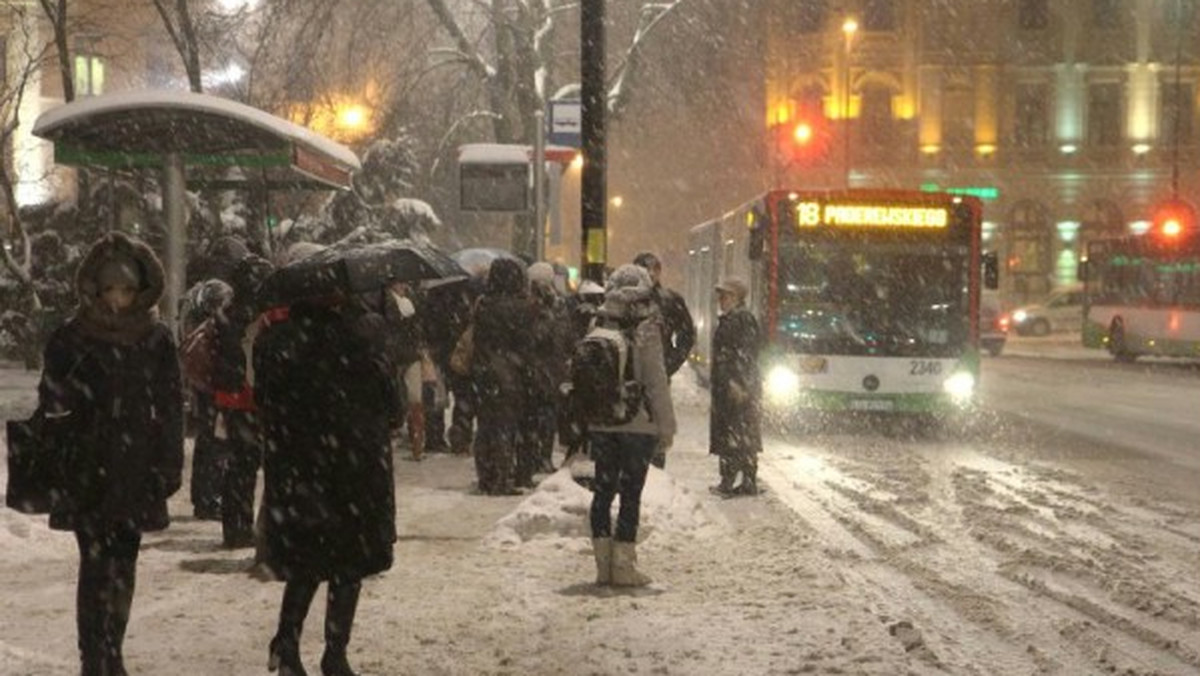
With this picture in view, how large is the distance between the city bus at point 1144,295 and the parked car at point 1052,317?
46.9 ft

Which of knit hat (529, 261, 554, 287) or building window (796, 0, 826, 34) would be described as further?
building window (796, 0, 826, 34)

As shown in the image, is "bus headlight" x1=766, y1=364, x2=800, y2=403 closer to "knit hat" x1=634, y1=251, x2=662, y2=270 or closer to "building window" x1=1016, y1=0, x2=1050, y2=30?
"knit hat" x1=634, y1=251, x2=662, y2=270

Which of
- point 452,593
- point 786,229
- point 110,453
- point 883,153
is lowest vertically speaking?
point 452,593

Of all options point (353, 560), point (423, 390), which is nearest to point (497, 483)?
point (423, 390)

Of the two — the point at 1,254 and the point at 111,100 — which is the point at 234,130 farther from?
the point at 1,254

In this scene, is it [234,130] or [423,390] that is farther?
[423,390]

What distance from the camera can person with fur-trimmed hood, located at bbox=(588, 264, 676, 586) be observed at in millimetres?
9047

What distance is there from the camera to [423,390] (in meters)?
16.8

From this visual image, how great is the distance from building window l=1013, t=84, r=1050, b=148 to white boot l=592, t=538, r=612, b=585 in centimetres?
6200

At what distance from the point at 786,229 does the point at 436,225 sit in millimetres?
13114

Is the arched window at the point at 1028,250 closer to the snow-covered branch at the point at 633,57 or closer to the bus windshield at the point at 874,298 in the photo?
the snow-covered branch at the point at 633,57

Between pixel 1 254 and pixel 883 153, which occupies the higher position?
pixel 883 153

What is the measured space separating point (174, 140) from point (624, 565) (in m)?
7.62

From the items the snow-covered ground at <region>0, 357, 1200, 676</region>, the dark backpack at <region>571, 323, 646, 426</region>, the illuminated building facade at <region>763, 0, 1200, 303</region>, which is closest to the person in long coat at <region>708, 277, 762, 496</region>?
the snow-covered ground at <region>0, 357, 1200, 676</region>
